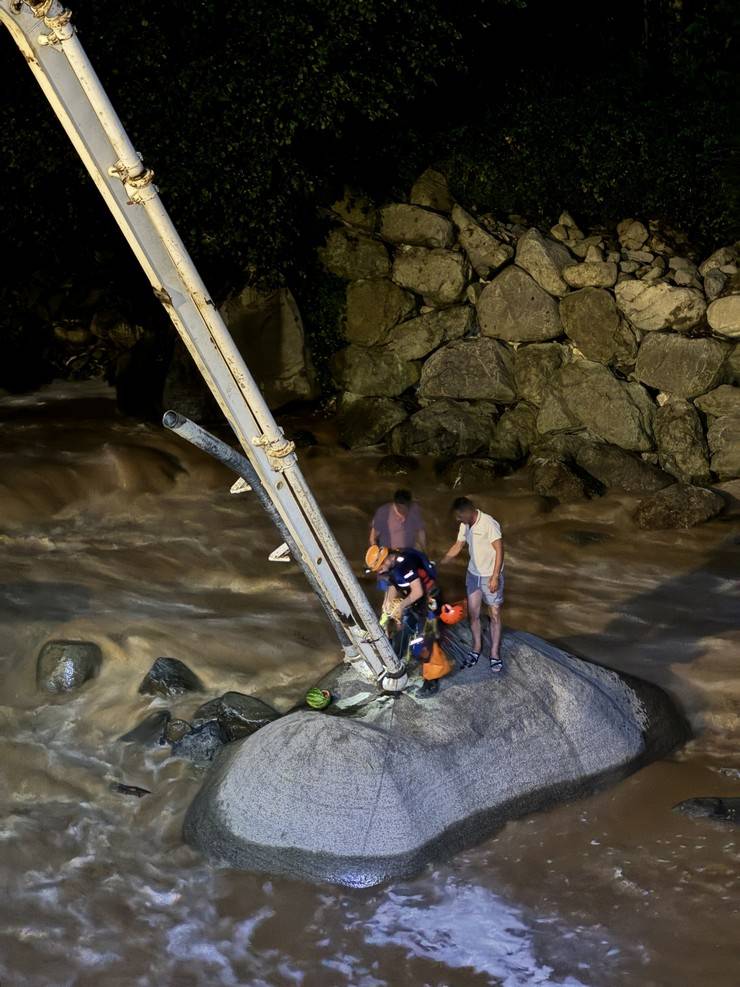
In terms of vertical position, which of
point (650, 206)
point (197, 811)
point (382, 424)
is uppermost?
point (650, 206)

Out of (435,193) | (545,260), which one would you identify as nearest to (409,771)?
(545,260)

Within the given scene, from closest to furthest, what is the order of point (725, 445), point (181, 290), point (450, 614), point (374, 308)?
1. point (181, 290)
2. point (450, 614)
3. point (725, 445)
4. point (374, 308)

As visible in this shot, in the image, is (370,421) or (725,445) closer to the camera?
(725,445)

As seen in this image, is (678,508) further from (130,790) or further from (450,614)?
(130,790)

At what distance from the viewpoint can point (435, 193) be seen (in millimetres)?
15414

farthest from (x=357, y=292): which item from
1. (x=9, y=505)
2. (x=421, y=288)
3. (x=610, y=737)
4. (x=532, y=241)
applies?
(x=610, y=737)

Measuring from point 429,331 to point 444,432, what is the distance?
4.58 ft

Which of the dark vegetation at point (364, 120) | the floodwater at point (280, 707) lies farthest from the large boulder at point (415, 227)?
the floodwater at point (280, 707)

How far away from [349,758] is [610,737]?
2086 millimetres

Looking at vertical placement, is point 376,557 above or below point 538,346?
below

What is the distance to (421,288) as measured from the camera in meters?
15.3

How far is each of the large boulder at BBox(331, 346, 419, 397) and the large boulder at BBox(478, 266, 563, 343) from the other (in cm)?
128

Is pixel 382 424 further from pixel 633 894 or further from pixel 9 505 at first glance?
pixel 633 894

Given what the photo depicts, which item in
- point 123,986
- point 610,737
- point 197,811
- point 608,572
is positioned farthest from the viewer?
point 608,572
